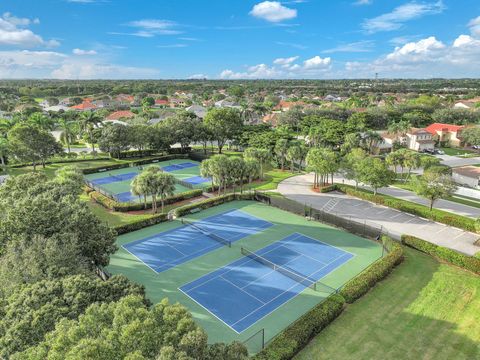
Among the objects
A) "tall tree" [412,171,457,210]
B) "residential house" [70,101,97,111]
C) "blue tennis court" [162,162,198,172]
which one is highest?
"residential house" [70,101,97,111]

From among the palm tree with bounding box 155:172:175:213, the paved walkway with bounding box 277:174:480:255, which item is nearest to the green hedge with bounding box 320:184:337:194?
the paved walkway with bounding box 277:174:480:255

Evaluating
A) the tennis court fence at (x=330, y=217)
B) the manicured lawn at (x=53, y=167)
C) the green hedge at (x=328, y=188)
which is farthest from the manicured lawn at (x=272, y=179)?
the manicured lawn at (x=53, y=167)

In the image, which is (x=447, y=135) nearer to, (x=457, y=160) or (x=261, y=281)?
A: (x=457, y=160)

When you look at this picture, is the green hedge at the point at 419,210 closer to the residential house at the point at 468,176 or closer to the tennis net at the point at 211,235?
the residential house at the point at 468,176

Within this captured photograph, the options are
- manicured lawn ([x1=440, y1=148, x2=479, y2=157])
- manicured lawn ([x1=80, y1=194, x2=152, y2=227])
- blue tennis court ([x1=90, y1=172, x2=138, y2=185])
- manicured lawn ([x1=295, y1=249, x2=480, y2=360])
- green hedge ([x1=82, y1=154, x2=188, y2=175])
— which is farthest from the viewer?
manicured lawn ([x1=440, y1=148, x2=479, y2=157])

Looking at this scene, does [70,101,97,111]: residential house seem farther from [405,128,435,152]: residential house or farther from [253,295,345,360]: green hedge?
[253,295,345,360]: green hedge

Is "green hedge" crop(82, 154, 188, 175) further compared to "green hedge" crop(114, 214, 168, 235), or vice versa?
"green hedge" crop(82, 154, 188, 175)

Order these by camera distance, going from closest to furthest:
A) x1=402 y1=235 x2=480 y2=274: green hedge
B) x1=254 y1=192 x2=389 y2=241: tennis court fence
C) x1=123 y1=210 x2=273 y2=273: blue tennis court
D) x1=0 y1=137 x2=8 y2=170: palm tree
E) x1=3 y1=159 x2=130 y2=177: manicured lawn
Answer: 1. x1=402 y1=235 x2=480 y2=274: green hedge
2. x1=123 y1=210 x2=273 y2=273: blue tennis court
3. x1=254 y1=192 x2=389 y2=241: tennis court fence
4. x1=0 y1=137 x2=8 y2=170: palm tree
5. x1=3 y1=159 x2=130 y2=177: manicured lawn
